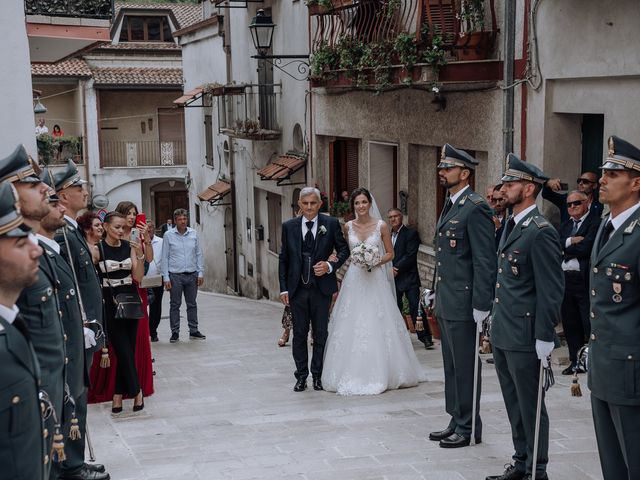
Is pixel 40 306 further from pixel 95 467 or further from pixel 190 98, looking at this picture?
pixel 190 98

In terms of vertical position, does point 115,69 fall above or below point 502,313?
above

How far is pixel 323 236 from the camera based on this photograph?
924 centimetres

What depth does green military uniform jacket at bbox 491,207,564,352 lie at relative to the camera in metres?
5.79

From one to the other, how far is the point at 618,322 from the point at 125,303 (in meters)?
4.84

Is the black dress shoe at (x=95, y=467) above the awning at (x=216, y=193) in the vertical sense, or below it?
below

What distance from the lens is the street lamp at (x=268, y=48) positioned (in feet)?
57.1

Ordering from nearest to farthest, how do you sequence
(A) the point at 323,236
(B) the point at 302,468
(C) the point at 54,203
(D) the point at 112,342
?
(C) the point at 54,203 → (B) the point at 302,468 → (D) the point at 112,342 → (A) the point at 323,236

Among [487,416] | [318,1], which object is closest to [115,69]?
[318,1]

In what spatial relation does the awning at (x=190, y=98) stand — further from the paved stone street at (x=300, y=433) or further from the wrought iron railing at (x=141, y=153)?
the wrought iron railing at (x=141, y=153)

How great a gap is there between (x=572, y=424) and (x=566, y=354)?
2.73 metres

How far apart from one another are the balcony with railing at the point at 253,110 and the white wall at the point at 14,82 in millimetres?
8987

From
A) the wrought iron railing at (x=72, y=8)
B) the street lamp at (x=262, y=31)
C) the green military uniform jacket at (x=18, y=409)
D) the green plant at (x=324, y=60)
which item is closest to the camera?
the green military uniform jacket at (x=18, y=409)

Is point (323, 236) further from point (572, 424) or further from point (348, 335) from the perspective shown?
point (572, 424)

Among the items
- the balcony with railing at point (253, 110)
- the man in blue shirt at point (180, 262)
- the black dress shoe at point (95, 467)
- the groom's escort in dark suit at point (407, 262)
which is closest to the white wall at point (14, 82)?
the man in blue shirt at point (180, 262)
